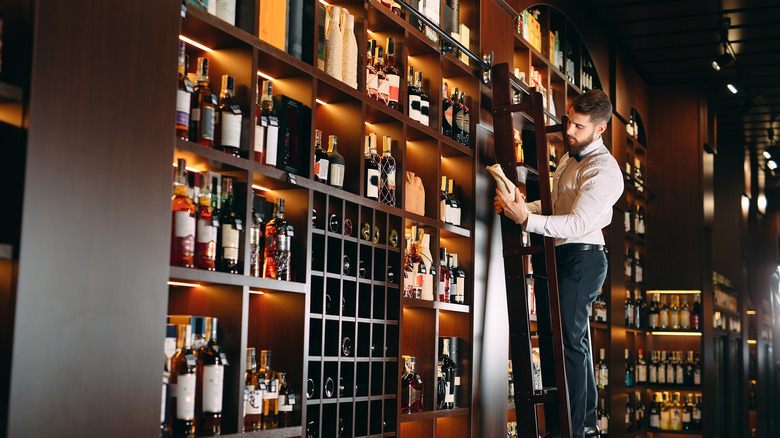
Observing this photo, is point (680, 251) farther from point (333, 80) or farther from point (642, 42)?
point (333, 80)

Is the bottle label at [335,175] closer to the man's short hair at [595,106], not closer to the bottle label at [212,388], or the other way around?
the bottle label at [212,388]

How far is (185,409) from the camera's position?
8.06 feet

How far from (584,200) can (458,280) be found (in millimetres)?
806

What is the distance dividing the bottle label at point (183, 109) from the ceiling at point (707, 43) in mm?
4563

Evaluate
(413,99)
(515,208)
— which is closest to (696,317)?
(515,208)

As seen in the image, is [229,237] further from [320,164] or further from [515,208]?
[515,208]

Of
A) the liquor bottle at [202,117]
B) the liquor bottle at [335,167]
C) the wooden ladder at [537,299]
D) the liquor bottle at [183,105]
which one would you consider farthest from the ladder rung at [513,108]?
the liquor bottle at [183,105]

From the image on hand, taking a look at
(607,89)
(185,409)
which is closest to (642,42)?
(607,89)

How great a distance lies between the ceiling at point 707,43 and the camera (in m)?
6.44

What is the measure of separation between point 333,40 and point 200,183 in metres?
1.00

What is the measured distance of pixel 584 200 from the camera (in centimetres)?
380

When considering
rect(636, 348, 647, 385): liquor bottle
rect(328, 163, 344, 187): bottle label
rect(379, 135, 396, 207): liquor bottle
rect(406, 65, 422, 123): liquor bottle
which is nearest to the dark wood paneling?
rect(328, 163, 344, 187): bottle label

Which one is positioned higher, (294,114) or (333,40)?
(333,40)

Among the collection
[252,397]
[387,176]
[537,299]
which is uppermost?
[387,176]
